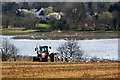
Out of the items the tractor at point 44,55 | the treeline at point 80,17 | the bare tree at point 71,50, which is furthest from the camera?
the treeline at point 80,17

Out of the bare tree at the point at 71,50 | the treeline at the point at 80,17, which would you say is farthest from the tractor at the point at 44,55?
the treeline at the point at 80,17

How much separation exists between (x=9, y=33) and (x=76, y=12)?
971 cm

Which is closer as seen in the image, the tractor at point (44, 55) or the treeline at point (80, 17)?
the tractor at point (44, 55)

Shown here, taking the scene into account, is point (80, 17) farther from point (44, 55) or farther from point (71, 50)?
point (44, 55)

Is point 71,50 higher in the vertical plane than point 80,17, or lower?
lower

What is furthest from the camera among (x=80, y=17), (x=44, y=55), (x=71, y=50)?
(x=80, y=17)

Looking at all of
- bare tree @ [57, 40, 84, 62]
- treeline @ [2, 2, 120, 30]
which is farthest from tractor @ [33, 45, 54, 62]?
treeline @ [2, 2, 120, 30]

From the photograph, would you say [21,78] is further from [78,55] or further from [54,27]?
[54,27]

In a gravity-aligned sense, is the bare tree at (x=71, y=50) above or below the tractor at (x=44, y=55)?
below

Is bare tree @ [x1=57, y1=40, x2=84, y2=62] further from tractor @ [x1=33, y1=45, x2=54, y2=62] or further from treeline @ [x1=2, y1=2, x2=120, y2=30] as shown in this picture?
tractor @ [x1=33, y1=45, x2=54, y2=62]

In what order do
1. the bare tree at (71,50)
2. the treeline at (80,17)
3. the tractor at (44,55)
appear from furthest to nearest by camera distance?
the treeline at (80,17) < the bare tree at (71,50) < the tractor at (44,55)

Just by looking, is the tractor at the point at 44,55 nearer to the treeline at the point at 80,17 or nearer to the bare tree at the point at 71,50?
the bare tree at the point at 71,50

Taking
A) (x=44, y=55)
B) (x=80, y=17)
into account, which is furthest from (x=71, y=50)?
(x=80, y=17)

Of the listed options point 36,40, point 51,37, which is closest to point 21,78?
point 36,40
